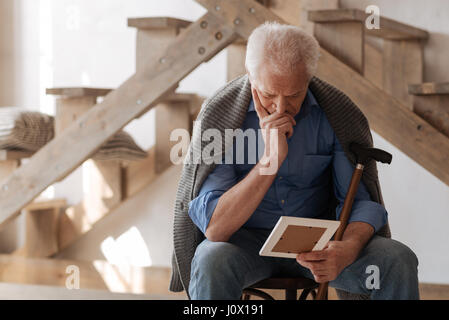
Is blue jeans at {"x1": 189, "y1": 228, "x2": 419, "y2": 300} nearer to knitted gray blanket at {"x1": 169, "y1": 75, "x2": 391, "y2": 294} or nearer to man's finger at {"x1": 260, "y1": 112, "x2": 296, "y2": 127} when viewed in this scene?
knitted gray blanket at {"x1": 169, "y1": 75, "x2": 391, "y2": 294}

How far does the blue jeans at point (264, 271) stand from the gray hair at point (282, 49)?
17.8 inches

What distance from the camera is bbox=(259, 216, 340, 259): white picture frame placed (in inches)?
58.0

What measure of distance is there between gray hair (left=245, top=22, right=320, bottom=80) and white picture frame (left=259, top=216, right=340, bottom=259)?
1.31 feet

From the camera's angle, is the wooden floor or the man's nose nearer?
the man's nose

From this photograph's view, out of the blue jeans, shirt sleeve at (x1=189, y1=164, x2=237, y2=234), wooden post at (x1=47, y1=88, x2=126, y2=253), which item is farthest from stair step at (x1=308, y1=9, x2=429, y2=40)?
wooden post at (x1=47, y1=88, x2=126, y2=253)

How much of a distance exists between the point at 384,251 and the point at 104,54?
2275 millimetres

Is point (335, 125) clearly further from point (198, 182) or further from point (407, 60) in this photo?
point (407, 60)

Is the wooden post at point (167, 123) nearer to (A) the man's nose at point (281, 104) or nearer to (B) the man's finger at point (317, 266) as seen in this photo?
(A) the man's nose at point (281, 104)

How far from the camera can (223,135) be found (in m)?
1.76

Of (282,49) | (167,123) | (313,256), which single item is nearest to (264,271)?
(313,256)

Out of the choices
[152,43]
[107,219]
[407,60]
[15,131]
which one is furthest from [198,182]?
[107,219]

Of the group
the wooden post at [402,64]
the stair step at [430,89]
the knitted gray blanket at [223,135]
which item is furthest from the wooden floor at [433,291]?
the knitted gray blanket at [223,135]

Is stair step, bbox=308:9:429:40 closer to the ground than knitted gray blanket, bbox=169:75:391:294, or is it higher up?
higher up

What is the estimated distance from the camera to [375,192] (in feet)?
5.92
